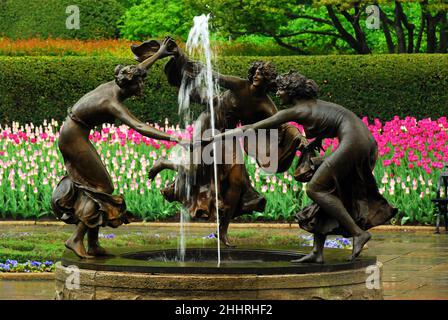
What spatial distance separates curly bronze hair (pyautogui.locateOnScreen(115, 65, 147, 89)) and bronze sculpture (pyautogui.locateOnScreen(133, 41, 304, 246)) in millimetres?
771

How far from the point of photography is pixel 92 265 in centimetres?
832

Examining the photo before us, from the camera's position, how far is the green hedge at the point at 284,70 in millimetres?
19422

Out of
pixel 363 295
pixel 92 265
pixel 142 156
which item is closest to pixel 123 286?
pixel 92 265

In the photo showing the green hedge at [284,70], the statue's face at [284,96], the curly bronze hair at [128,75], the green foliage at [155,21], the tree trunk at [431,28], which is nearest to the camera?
the statue's face at [284,96]

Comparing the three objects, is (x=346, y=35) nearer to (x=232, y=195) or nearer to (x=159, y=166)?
(x=232, y=195)

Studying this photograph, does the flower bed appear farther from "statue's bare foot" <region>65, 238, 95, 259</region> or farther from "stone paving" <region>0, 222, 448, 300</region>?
"statue's bare foot" <region>65, 238, 95, 259</region>

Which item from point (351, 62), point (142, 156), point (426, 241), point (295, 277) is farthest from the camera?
point (351, 62)

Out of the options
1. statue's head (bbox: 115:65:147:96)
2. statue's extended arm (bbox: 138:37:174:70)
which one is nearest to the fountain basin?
statue's head (bbox: 115:65:147:96)

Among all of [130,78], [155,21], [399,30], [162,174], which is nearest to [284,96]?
[130,78]

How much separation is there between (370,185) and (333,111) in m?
0.64

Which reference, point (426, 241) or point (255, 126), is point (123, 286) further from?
point (426, 241)

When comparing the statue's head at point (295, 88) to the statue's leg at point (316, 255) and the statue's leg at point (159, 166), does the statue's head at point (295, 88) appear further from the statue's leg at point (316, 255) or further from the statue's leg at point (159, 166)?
the statue's leg at point (159, 166)

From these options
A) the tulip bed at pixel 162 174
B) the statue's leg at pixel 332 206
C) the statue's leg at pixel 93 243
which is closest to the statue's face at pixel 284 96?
the statue's leg at pixel 332 206

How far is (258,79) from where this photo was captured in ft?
32.0
